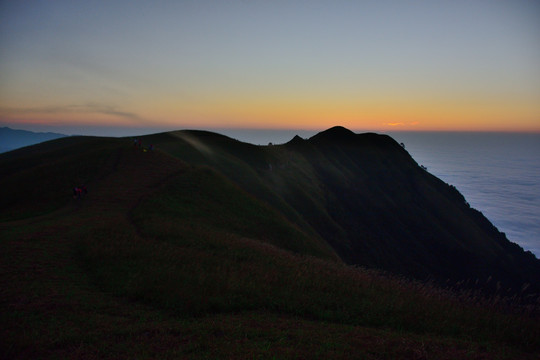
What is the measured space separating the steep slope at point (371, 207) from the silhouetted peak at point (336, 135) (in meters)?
8.84

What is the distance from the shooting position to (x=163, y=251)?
15570mm

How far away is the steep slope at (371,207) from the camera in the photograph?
56.1 meters

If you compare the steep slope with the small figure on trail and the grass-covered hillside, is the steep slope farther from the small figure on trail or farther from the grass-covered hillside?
the small figure on trail

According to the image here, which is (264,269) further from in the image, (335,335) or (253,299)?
(335,335)

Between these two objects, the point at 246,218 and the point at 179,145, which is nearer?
the point at 246,218

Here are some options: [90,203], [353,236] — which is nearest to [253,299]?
[90,203]

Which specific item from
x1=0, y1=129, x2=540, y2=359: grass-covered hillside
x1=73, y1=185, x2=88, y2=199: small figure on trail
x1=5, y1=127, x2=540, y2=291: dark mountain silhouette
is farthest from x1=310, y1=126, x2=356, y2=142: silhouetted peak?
x1=73, y1=185, x2=88, y2=199: small figure on trail

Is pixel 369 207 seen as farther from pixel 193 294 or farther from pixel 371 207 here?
pixel 193 294

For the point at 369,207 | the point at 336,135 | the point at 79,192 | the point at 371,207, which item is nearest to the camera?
the point at 79,192

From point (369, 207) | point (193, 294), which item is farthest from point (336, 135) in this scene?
point (193, 294)

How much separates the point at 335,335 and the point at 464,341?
4.16 metres

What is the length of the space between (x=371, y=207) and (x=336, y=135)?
173 ft

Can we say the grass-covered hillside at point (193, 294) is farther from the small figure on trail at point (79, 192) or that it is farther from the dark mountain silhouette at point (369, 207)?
Answer: the dark mountain silhouette at point (369, 207)

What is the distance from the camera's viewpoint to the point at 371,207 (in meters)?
78.8
